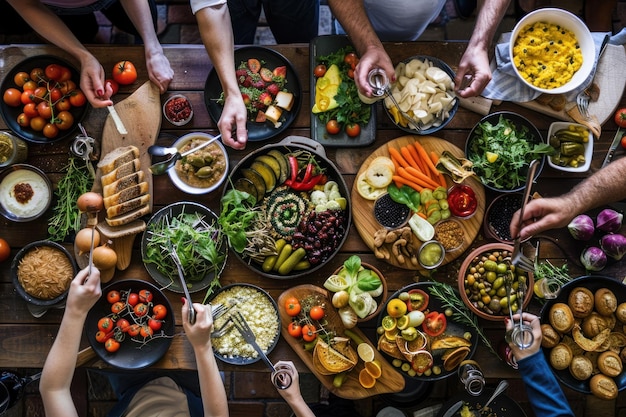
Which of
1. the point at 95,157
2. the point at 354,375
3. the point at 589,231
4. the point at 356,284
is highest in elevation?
the point at 95,157

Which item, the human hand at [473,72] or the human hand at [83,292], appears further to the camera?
the human hand at [473,72]

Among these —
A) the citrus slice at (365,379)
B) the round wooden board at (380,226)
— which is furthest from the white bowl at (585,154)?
the citrus slice at (365,379)

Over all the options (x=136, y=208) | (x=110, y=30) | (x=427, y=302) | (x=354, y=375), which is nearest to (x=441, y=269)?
(x=427, y=302)

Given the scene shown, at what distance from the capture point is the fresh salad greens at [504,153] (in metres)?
2.62

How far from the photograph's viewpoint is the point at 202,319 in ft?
7.63

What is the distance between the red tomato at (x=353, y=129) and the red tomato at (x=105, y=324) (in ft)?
5.02

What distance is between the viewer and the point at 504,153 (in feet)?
8.59

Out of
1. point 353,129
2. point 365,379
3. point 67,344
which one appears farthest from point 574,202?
point 67,344

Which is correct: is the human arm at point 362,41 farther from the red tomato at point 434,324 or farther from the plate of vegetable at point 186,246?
the red tomato at point 434,324

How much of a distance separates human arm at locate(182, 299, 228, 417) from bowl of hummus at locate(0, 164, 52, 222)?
100 cm

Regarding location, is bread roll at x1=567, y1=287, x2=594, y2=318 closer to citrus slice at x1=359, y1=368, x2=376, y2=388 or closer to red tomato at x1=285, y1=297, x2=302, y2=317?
citrus slice at x1=359, y1=368, x2=376, y2=388

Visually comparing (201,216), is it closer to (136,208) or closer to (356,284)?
(136,208)

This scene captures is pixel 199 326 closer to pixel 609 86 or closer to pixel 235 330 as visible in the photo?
pixel 235 330

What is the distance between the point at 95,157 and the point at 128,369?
43.1 inches
